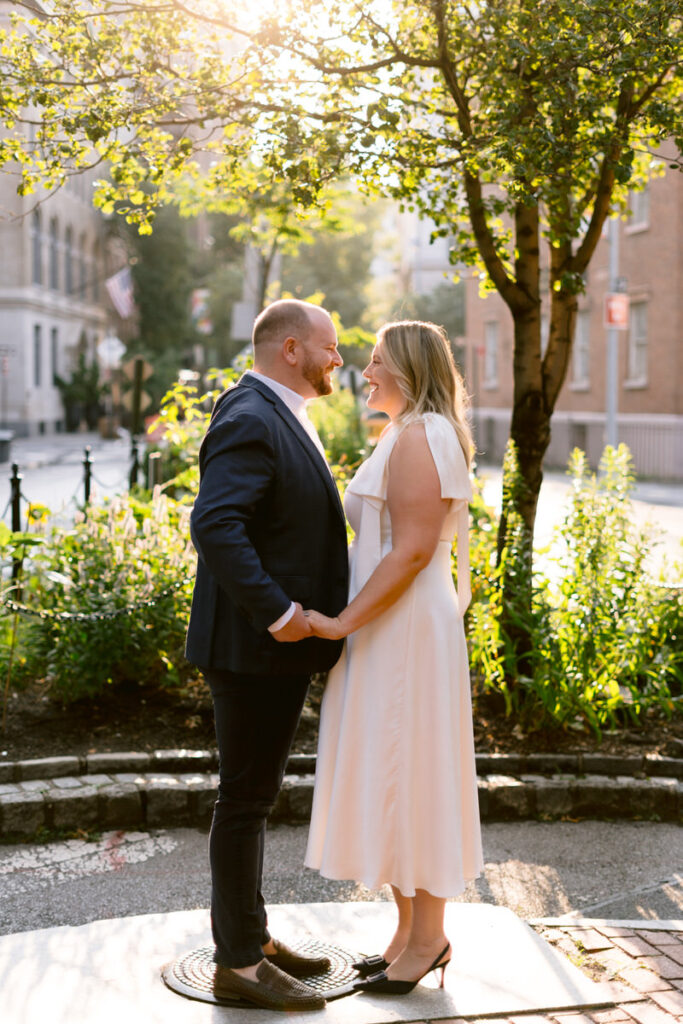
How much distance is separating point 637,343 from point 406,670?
27663 millimetres

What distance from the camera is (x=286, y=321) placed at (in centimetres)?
350

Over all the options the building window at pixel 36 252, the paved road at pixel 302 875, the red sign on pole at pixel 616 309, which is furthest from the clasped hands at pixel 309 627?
the building window at pixel 36 252

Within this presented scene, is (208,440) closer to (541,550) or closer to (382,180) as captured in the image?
(541,550)

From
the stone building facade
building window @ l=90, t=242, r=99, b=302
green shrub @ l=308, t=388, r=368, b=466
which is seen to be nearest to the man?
green shrub @ l=308, t=388, r=368, b=466

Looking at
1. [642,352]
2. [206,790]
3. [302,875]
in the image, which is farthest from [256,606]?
[642,352]

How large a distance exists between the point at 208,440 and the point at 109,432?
5218 cm

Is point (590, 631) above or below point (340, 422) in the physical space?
below

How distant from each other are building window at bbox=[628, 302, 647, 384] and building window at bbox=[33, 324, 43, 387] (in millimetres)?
31425

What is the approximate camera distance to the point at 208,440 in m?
3.40

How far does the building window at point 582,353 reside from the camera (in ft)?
109

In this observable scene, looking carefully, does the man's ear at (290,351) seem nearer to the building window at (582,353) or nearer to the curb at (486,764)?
the curb at (486,764)

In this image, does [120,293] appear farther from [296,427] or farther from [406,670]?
[406,670]

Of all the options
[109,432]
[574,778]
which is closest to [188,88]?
[574,778]

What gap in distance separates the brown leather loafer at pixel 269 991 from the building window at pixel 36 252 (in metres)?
51.9
